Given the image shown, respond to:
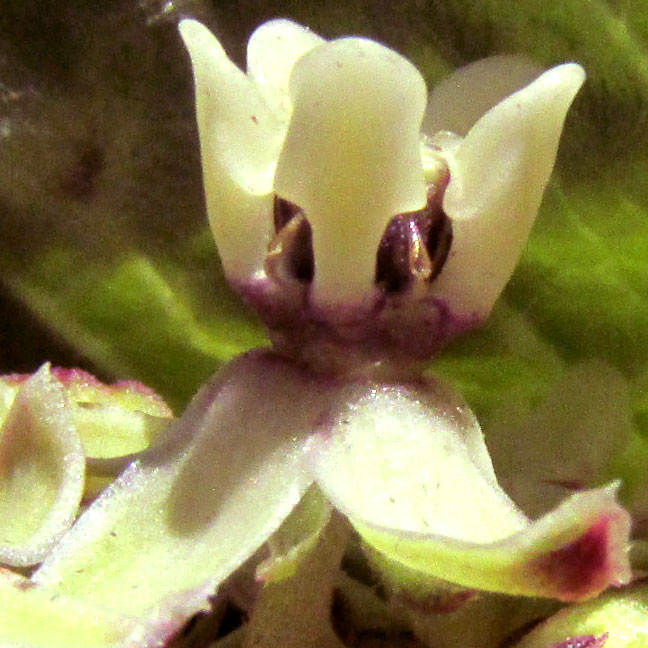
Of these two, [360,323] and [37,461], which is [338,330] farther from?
[37,461]

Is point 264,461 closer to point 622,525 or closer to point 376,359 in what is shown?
point 376,359

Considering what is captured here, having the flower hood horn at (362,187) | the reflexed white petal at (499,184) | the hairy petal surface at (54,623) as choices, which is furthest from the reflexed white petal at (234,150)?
the hairy petal surface at (54,623)

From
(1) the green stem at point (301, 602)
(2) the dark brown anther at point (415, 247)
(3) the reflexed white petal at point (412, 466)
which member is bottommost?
(1) the green stem at point (301, 602)

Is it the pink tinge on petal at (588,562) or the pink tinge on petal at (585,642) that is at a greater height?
the pink tinge on petal at (588,562)

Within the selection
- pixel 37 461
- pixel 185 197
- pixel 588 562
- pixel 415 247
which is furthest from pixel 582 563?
pixel 185 197

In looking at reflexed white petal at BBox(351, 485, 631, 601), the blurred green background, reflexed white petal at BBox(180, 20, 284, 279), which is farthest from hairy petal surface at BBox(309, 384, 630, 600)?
the blurred green background

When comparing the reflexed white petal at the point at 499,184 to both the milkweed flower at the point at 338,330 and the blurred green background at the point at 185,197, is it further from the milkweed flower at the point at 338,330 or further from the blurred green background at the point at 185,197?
the blurred green background at the point at 185,197

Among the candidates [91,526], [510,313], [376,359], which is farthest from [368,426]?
[510,313]
